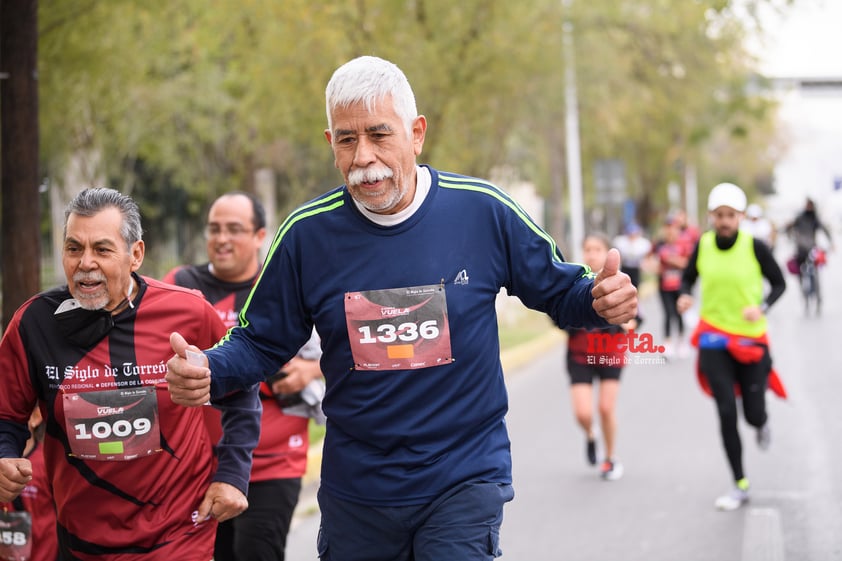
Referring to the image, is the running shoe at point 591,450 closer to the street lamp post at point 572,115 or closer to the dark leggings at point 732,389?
the dark leggings at point 732,389

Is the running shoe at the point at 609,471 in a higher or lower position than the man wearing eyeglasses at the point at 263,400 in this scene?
lower

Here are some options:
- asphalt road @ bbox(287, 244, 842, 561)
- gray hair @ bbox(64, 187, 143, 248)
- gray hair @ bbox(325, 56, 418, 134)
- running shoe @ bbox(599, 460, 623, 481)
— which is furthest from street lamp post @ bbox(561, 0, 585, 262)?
gray hair @ bbox(325, 56, 418, 134)

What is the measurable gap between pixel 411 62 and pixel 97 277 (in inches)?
449

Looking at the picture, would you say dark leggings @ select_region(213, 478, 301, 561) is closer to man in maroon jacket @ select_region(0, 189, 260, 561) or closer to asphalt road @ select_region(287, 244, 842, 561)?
man in maroon jacket @ select_region(0, 189, 260, 561)

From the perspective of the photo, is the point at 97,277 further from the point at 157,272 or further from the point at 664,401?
the point at 157,272

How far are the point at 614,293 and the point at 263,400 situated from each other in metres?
2.52

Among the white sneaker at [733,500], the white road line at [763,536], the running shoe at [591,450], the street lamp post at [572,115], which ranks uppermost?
the street lamp post at [572,115]

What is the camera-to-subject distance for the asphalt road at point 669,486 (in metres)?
6.98

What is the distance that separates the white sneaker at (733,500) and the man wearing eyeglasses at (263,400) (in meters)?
3.50

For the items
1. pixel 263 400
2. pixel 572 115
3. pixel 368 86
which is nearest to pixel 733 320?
pixel 263 400

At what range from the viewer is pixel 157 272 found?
30.4 meters

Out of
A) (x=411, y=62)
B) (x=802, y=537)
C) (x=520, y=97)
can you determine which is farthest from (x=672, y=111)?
(x=802, y=537)

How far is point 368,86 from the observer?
3.33 meters

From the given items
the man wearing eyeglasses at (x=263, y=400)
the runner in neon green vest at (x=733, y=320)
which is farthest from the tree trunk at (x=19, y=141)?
the runner in neon green vest at (x=733, y=320)
